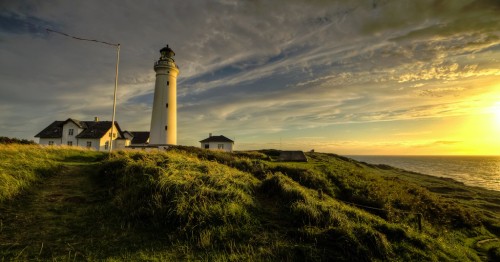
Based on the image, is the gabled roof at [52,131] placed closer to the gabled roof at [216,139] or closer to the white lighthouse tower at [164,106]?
the white lighthouse tower at [164,106]

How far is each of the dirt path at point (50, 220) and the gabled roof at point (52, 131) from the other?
1664 inches

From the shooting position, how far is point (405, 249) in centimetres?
782

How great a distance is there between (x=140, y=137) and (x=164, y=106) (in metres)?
23.5

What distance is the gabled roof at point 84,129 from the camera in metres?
43.7

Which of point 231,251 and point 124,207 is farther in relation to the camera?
point 124,207

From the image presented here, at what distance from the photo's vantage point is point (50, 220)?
7.01m

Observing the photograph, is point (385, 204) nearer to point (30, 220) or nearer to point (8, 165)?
point (30, 220)

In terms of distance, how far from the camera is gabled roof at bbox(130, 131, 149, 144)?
2028 inches

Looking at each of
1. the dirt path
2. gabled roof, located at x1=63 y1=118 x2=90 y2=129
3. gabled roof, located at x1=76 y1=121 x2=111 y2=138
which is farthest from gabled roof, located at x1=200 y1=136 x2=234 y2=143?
the dirt path

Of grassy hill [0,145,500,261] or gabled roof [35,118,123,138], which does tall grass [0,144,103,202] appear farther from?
gabled roof [35,118,123,138]

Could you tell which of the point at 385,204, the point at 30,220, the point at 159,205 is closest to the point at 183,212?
the point at 159,205

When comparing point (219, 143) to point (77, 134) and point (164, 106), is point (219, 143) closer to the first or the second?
point (164, 106)

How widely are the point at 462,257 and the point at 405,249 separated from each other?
307cm

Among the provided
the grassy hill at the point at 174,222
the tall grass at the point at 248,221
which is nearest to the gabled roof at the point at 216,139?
the grassy hill at the point at 174,222
